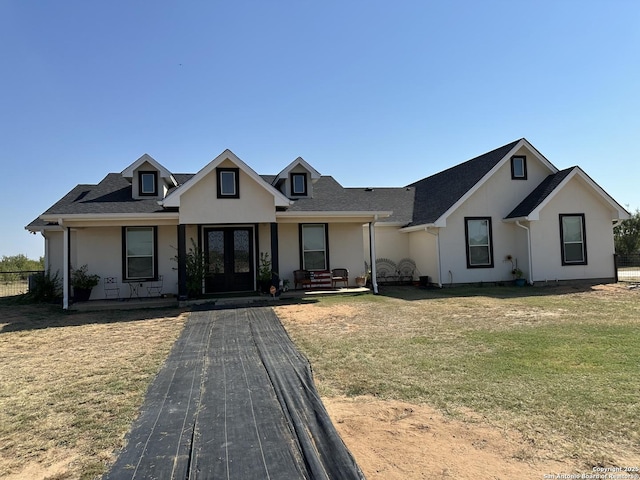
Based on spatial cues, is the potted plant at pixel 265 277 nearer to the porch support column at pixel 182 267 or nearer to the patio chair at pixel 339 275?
the porch support column at pixel 182 267

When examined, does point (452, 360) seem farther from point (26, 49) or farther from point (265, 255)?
point (26, 49)

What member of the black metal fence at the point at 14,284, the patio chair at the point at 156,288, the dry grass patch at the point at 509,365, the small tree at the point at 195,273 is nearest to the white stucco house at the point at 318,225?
the patio chair at the point at 156,288

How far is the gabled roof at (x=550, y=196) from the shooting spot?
51.9 ft

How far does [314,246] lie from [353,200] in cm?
249

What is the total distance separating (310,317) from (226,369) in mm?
4446

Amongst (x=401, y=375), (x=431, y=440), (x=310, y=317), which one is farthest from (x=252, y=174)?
(x=431, y=440)

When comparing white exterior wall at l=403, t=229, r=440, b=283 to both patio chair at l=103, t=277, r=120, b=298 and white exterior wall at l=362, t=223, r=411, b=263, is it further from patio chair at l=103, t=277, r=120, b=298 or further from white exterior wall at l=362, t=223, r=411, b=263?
patio chair at l=103, t=277, r=120, b=298

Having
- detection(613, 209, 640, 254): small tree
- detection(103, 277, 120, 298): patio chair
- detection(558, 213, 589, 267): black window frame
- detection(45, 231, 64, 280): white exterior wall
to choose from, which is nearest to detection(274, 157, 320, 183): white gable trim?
detection(103, 277, 120, 298): patio chair

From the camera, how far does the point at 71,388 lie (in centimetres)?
526

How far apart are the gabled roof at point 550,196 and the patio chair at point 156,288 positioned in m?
14.4

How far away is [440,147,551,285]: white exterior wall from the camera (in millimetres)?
16641

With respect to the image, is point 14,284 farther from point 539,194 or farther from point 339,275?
point 539,194

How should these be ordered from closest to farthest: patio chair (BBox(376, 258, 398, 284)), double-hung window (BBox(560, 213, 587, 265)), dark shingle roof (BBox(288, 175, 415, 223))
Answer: dark shingle roof (BBox(288, 175, 415, 223)) → double-hung window (BBox(560, 213, 587, 265)) → patio chair (BBox(376, 258, 398, 284))

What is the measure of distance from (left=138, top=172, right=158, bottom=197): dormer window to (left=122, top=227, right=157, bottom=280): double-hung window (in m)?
1.37
